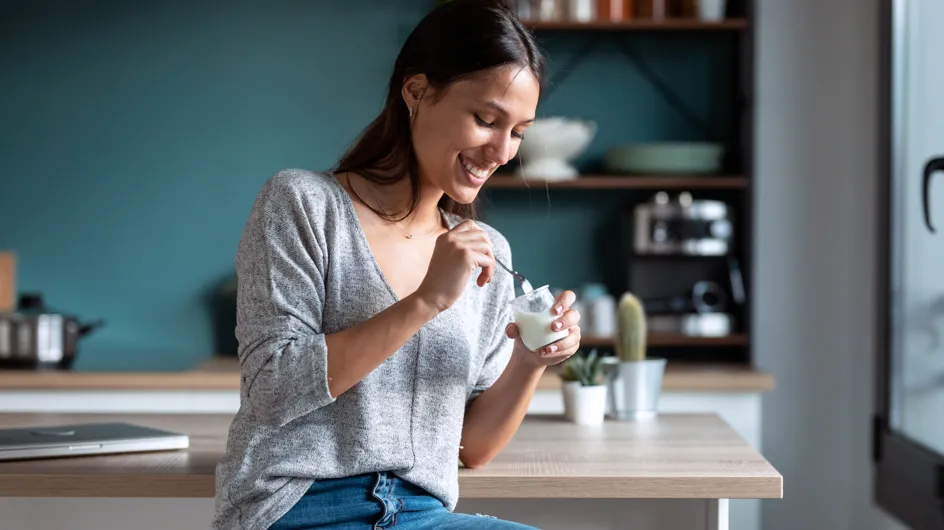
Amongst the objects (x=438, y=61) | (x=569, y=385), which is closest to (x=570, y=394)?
(x=569, y=385)

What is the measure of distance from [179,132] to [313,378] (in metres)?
2.71

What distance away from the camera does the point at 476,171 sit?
1585 mm

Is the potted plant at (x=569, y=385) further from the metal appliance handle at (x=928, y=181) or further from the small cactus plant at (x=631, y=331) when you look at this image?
the metal appliance handle at (x=928, y=181)

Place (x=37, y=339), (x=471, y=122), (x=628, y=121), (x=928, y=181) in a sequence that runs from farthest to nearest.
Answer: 1. (x=628, y=121)
2. (x=37, y=339)
3. (x=928, y=181)
4. (x=471, y=122)

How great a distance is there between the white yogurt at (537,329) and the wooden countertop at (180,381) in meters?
1.62

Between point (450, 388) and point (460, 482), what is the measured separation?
0.15m

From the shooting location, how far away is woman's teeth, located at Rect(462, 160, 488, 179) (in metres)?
1.57

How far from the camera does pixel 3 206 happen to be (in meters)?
3.92

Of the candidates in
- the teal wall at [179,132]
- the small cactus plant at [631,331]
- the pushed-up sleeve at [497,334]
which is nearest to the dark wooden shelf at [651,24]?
the teal wall at [179,132]

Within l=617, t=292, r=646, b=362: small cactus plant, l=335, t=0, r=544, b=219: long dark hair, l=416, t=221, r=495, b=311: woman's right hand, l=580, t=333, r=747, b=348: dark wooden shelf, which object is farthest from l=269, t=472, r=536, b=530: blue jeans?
l=580, t=333, r=747, b=348: dark wooden shelf

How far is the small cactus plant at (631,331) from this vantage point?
7.18ft

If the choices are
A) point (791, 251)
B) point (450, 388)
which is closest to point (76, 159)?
point (791, 251)

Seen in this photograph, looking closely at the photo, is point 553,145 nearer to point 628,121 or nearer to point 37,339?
point 628,121

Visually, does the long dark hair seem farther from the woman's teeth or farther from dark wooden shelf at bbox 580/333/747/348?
dark wooden shelf at bbox 580/333/747/348
